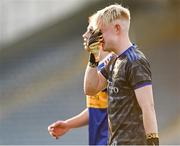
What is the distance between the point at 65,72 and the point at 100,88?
137 inches

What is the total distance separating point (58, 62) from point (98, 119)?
11.5 ft

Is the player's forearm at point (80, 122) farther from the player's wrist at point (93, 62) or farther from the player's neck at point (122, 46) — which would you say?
the player's neck at point (122, 46)

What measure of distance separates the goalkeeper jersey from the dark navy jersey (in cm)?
41

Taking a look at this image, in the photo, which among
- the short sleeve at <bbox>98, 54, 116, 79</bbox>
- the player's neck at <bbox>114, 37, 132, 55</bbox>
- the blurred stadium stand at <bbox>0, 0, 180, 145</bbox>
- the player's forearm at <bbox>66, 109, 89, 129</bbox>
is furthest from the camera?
the blurred stadium stand at <bbox>0, 0, 180, 145</bbox>

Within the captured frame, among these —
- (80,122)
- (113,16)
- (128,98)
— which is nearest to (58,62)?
(80,122)

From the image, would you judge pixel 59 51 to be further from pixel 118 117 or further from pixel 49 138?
pixel 118 117

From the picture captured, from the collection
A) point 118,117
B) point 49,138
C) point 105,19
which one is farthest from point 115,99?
point 49,138

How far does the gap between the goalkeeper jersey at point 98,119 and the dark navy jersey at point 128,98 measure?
16.3 inches

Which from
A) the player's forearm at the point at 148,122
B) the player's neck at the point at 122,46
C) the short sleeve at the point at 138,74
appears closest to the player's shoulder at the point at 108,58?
the player's neck at the point at 122,46

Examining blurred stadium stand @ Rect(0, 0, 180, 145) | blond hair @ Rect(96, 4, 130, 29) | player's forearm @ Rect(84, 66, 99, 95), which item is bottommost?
player's forearm @ Rect(84, 66, 99, 95)

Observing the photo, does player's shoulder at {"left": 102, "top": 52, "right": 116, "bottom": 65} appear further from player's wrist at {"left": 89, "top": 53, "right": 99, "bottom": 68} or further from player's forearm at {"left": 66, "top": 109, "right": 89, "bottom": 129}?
player's forearm at {"left": 66, "top": 109, "right": 89, "bottom": 129}

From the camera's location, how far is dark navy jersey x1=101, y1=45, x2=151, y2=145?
2740 millimetres

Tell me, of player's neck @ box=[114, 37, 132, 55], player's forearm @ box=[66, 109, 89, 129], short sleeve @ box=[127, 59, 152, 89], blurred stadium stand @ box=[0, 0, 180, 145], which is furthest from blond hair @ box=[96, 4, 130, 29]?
blurred stadium stand @ box=[0, 0, 180, 145]

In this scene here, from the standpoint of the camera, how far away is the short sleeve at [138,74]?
272 cm
